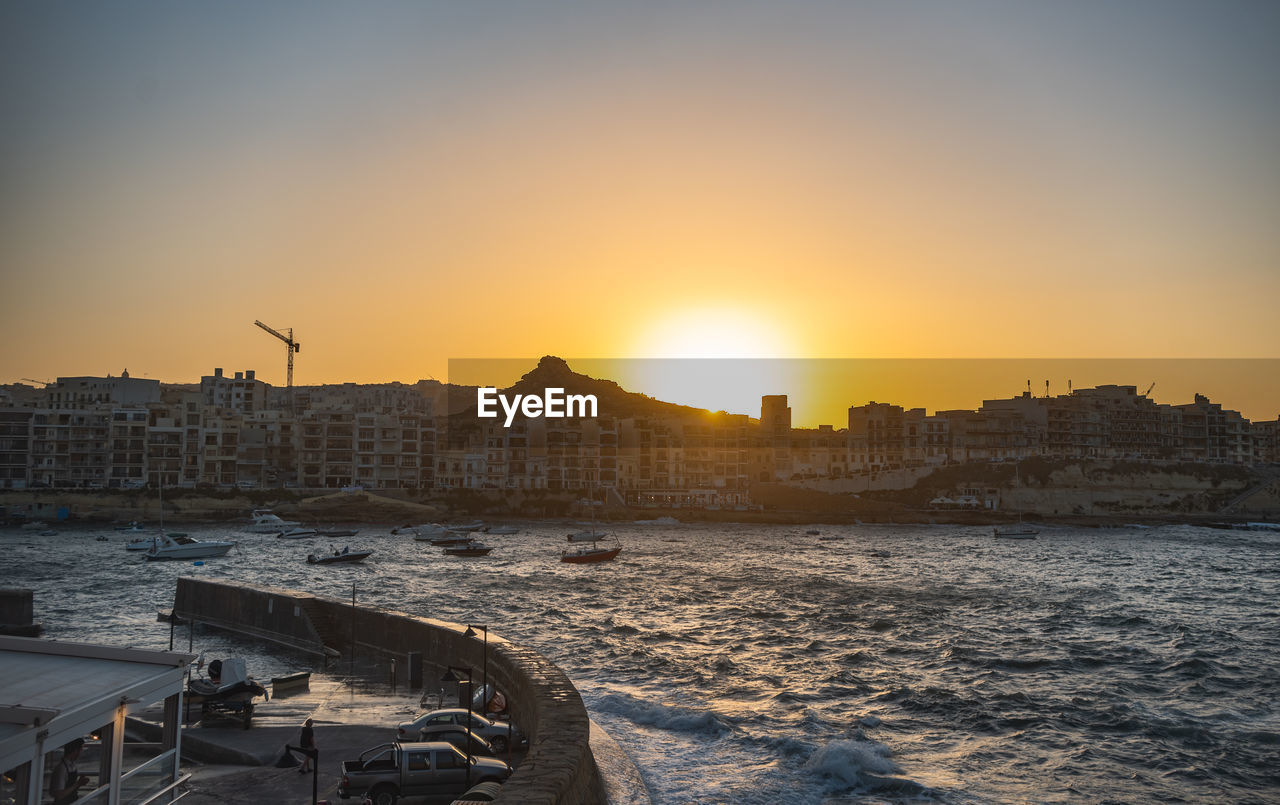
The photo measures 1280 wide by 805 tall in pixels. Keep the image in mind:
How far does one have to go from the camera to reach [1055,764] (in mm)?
19234

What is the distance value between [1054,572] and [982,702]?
48392 millimetres

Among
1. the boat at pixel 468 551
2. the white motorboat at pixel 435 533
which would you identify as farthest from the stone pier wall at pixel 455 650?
the white motorboat at pixel 435 533

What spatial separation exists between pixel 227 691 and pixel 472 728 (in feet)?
20.3

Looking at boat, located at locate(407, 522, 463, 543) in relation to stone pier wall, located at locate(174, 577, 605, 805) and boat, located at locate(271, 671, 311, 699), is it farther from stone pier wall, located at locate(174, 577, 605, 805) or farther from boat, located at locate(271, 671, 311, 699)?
boat, located at locate(271, 671, 311, 699)

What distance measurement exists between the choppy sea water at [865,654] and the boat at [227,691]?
5.38m

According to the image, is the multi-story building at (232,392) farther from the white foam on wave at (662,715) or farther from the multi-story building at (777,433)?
the white foam on wave at (662,715)

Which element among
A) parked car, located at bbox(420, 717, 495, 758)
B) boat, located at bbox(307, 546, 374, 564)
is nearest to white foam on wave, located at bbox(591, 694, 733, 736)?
parked car, located at bbox(420, 717, 495, 758)

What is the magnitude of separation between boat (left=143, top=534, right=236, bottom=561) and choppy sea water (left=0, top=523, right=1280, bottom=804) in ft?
3.33

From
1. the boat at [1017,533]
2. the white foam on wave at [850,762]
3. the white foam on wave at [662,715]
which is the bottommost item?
the boat at [1017,533]

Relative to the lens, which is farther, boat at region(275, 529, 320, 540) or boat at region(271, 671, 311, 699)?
boat at region(275, 529, 320, 540)

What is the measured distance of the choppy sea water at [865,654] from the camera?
18297 mm

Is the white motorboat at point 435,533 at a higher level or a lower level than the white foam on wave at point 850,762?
lower

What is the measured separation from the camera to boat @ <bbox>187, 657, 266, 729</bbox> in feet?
58.0

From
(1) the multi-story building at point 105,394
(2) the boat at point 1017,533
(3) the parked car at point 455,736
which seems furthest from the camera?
(1) the multi-story building at point 105,394
